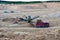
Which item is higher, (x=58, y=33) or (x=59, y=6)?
(x=58, y=33)

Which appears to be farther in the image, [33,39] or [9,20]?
[9,20]

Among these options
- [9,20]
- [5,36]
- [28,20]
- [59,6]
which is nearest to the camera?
[5,36]

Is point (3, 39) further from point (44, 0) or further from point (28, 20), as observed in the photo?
point (44, 0)

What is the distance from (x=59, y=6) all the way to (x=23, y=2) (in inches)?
46.2

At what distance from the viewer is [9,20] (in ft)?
9.76

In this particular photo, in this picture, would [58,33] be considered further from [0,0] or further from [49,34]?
[0,0]

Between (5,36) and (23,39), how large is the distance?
233mm

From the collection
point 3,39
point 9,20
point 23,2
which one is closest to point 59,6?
point 23,2

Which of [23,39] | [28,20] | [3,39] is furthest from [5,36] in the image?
[28,20]

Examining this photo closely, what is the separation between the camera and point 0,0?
5.42 metres

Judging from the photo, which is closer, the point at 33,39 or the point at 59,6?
the point at 33,39

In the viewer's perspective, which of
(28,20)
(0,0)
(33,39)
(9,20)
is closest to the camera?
(33,39)

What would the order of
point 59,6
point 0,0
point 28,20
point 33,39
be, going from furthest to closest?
point 0,0, point 59,6, point 28,20, point 33,39

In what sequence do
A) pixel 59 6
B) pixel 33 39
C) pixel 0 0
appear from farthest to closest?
1. pixel 0 0
2. pixel 59 6
3. pixel 33 39
